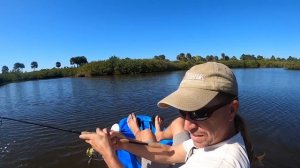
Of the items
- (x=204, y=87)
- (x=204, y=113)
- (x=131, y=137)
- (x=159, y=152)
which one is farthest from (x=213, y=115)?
(x=131, y=137)

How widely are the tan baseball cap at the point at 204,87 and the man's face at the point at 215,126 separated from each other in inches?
4.7

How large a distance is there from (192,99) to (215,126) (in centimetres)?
23

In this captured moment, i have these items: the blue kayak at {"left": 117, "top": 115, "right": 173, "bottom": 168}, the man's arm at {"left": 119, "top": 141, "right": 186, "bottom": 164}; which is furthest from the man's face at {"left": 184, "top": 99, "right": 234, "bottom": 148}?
the blue kayak at {"left": 117, "top": 115, "right": 173, "bottom": 168}

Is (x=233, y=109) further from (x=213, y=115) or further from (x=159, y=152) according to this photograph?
(x=159, y=152)

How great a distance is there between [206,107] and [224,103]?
12 cm

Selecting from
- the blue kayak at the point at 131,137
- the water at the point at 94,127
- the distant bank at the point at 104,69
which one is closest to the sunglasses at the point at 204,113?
the blue kayak at the point at 131,137

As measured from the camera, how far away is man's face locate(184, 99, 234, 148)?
70.7 inches

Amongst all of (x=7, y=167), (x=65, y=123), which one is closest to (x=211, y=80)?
(x=7, y=167)

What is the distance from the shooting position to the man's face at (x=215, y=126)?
180 centimetres

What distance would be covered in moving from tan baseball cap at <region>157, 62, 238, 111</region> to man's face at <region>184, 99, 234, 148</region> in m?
0.12

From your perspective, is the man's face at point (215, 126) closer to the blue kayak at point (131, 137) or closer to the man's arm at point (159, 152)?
the man's arm at point (159, 152)

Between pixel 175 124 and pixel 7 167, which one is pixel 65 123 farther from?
pixel 175 124

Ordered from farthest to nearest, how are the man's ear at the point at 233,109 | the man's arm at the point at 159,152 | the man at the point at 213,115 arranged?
the man's arm at the point at 159,152
the man's ear at the point at 233,109
the man at the point at 213,115

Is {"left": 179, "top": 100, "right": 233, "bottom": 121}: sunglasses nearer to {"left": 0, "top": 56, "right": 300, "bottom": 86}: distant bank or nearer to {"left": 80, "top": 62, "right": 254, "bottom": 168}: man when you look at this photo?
{"left": 80, "top": 62, "right": 254, "bottom": 168}: man
